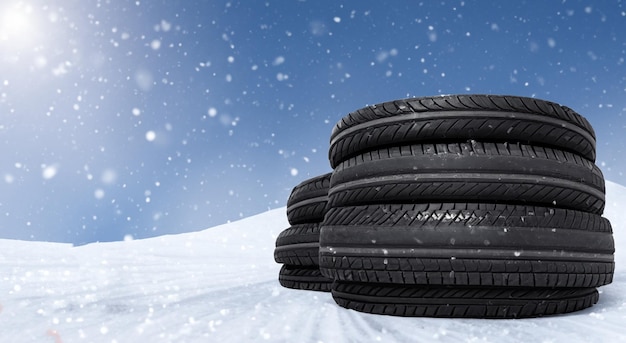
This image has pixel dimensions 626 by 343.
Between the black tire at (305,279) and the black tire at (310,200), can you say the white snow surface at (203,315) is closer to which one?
the black tire at (305,279)

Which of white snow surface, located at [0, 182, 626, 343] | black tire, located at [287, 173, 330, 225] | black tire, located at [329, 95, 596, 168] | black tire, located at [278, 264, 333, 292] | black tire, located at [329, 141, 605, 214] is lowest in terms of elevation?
white snow surface, located at [0, 182, 626, 343]

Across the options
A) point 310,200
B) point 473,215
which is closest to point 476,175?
point 473,215

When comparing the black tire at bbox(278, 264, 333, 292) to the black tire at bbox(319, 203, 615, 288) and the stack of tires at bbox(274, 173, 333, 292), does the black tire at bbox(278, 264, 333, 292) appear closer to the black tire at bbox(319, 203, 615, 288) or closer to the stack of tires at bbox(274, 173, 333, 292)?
the stack of tires at bbox(274, 173, 333, 292)

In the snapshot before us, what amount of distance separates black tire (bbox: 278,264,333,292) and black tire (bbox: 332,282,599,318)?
132 cm

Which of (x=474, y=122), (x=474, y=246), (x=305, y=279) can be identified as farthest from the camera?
(x=305, y=279)

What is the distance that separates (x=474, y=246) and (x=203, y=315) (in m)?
1.29

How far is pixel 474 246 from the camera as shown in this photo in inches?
79.8

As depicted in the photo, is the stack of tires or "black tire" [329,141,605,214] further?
the stack of tires

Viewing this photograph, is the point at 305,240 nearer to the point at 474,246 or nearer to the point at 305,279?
the point at 305,279

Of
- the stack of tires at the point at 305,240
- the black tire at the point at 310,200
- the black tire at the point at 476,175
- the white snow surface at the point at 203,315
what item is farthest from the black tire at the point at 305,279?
the black tire at the point at 476,175

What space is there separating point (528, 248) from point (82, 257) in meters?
5.05

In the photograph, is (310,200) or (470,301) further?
(310,200)

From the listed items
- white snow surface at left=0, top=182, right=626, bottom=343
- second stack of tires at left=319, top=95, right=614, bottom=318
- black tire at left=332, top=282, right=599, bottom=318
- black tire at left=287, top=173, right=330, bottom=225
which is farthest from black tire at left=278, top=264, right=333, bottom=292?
black tire at left=332, top=282, right=599, bottom=318

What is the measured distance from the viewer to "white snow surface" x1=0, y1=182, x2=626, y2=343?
1.80m
